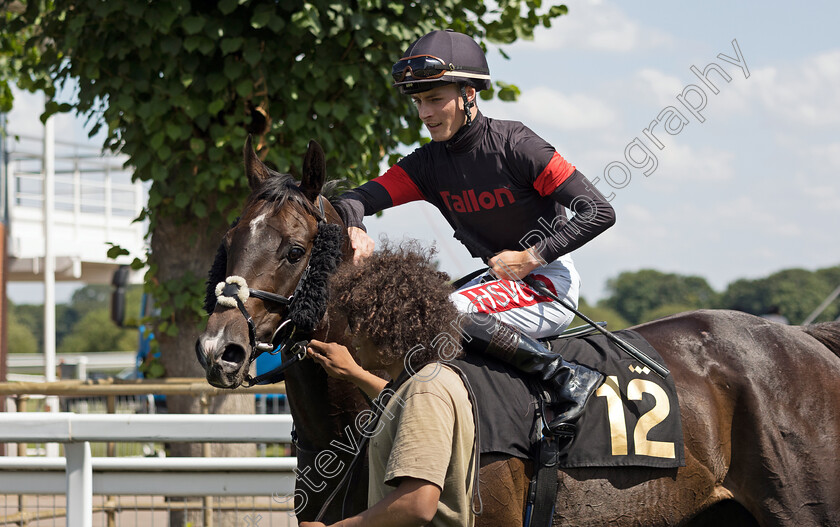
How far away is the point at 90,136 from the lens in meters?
6.18

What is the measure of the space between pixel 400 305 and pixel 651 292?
9932cm

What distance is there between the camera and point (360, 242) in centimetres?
330

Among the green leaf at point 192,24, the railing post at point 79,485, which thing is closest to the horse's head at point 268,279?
the railing post at point 79,485

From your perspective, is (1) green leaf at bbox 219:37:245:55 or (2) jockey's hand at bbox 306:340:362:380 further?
(1) green leaf at bbox 219:37:245:55

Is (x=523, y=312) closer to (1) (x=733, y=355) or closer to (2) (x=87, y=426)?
(1) (x=733, y=355)

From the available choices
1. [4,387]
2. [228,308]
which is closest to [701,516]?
[228,308]

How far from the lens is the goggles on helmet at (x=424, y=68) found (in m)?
3.24

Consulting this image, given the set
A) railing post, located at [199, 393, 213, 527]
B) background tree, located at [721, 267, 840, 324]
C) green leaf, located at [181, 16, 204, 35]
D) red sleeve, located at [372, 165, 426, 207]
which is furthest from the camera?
background tree, located at [721, 267, 840, 324]

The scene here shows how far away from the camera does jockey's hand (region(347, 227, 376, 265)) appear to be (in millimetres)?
3275

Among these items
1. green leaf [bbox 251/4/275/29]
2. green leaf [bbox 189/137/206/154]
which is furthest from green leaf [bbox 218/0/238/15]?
green leaf [bbox 189/137/206/154]

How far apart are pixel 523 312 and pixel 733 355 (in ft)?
2.65

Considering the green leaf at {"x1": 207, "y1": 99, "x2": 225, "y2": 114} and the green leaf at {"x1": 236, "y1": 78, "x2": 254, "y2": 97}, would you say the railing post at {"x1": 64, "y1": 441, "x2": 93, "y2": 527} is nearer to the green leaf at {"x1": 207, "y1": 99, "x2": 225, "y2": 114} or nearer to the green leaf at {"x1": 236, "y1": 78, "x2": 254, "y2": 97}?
the green leaf at {"x1": 207, "y1": 99, "x2": 225, "y2": 114}
